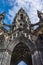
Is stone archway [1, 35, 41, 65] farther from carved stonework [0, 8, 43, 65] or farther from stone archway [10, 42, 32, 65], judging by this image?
stone archway [10, 42, 32, 65]

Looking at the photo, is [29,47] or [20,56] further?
[20,56]

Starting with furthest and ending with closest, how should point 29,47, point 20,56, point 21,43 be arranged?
1. point 20,56
2. point 21,43
3. point 29,47

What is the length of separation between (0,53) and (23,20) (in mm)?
11067

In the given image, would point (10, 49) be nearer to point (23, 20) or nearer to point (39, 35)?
point (39, 35)

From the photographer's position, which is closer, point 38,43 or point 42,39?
point 38,43

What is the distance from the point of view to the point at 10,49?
65.0 ft

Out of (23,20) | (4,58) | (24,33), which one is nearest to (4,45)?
(4,58)

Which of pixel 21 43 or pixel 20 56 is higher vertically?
pixel 21 43

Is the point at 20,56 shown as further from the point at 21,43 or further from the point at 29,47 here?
the point at 29,47

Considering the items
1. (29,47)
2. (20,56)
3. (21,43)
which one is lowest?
(20,56)

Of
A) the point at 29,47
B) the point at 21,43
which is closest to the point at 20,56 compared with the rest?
the point at 21,43

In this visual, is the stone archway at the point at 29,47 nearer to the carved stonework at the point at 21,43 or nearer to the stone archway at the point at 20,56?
the carved stonework at the point at 21,43

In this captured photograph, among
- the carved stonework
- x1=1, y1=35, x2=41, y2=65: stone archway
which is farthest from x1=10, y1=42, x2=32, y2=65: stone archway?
x1=1, y1=35, x2=41, y2=65: stone archway

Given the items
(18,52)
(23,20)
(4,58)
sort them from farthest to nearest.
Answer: (23,20)
(18,52)
(4,58)
